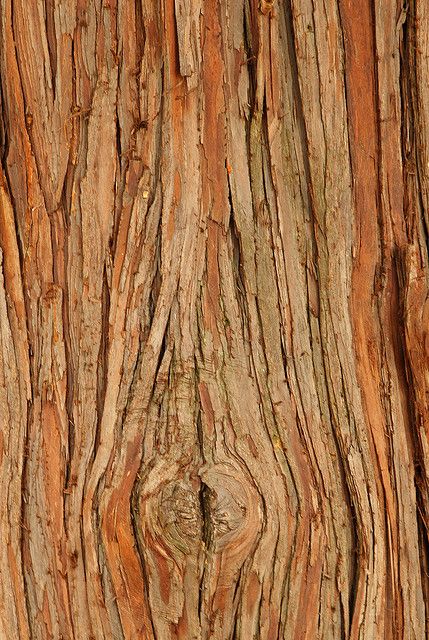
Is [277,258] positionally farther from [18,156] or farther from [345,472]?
[18,156]

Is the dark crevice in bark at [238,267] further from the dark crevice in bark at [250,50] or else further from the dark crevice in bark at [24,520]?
the dark crevice in bark at [24,520]

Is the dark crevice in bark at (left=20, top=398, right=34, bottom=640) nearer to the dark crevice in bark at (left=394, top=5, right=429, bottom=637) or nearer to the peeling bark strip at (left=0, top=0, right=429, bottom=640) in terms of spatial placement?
the peeling bark strip at (left=0, top=0, right=429, bottom=640)

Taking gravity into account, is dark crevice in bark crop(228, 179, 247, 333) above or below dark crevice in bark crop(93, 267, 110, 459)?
above

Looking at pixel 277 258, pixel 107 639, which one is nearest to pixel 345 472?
pixel 277 258

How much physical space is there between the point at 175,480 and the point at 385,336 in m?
0.62

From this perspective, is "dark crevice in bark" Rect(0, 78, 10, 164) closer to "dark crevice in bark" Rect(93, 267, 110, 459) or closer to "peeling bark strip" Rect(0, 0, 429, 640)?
"peeling bark strip" Rect(0, 0, 429, 640)

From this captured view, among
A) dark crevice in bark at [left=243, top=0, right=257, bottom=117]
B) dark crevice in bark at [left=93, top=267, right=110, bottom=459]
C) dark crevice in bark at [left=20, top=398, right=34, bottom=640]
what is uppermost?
dark crevice in bark at [left=243, top=0, right=257, bottom=117]

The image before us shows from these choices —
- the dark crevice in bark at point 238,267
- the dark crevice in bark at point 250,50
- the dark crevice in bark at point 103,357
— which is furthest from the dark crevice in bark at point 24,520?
the dark crevice in bark at point 250,50

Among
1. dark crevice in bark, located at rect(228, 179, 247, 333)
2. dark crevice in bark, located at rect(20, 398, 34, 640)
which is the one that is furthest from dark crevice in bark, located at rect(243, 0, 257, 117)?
dark crevice in bark, located at rect(20, 398, 34, 640)

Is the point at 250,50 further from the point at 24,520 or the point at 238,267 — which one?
the point at 24,520

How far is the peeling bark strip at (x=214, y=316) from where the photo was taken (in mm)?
1781

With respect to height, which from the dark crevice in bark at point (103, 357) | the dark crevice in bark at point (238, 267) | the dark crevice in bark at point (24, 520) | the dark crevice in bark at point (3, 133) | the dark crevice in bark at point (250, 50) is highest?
the dark crevice in bark at point (250, 50)

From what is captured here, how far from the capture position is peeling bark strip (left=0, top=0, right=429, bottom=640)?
5.84 ft

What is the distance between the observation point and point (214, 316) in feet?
5.95
